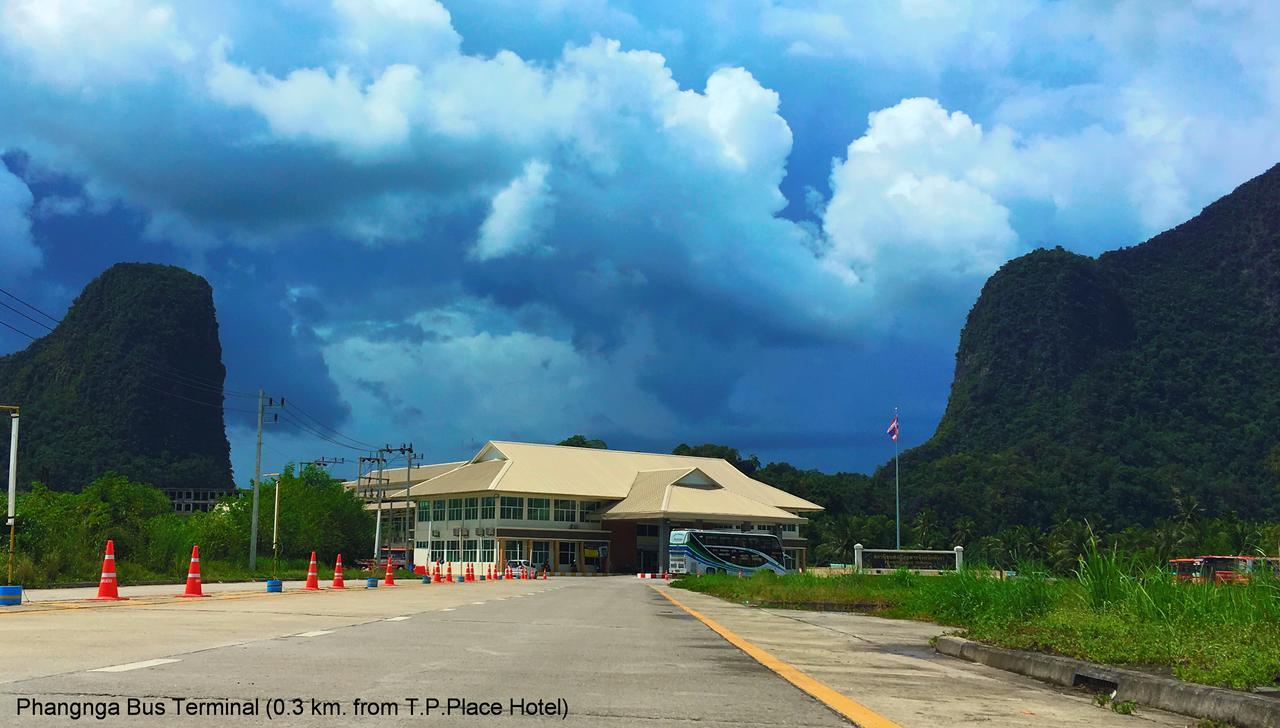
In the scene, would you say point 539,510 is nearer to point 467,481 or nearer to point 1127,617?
point 467,481

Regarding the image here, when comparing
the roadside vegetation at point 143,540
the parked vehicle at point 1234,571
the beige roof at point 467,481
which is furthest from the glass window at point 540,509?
the parked vehicle at point 1234,571

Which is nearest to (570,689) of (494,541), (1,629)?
(1,629)

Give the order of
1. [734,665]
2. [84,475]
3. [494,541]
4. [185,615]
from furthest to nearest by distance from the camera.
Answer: [84,475], [494,541], [185,615], [734,665]

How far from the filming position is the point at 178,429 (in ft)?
609

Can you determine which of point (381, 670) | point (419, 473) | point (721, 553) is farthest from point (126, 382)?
point (381, 670)

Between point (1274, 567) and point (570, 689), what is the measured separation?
26.1ft

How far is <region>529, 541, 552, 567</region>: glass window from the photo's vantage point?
3578 inches

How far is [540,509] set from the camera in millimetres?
90938

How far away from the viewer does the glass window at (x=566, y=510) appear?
92438 mm

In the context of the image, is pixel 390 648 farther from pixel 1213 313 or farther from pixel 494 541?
pixel 1213 313

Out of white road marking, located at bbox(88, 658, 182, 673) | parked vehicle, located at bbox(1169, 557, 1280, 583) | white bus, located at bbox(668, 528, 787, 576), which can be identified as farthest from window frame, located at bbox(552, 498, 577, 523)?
white road marking, located at bbox(88, 658, 182, 673)

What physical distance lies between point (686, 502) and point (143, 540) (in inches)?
2084

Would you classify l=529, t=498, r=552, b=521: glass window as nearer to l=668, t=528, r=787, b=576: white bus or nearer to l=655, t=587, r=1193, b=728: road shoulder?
l=668, t=528, r=787, b=576: white bus

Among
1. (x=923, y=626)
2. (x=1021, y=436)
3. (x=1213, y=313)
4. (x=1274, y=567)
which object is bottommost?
(x=923, y=626)
